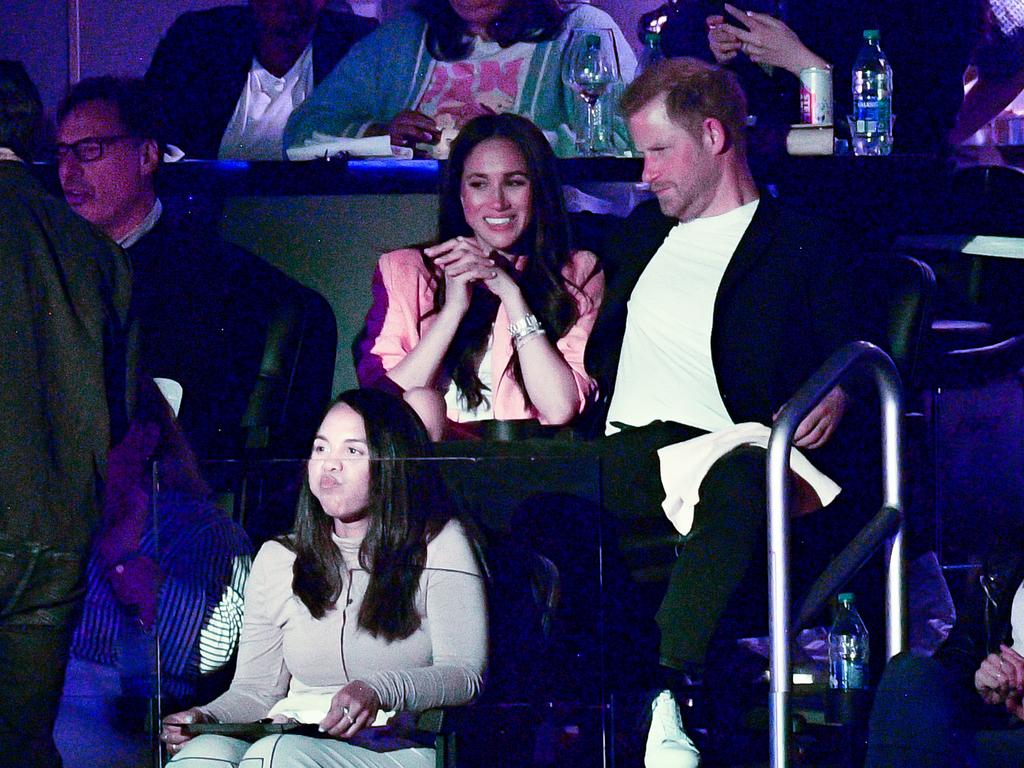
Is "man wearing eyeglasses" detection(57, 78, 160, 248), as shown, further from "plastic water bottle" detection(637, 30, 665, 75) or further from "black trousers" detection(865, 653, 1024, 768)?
"black trousers" detection(865, 653, 1024, 768)

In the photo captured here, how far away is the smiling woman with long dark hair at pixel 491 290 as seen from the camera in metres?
3.50

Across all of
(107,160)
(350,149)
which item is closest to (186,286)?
(107,160)

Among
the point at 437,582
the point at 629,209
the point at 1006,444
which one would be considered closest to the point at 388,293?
the point at 629,209

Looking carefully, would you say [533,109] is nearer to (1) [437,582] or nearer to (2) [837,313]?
(2) [837,313]

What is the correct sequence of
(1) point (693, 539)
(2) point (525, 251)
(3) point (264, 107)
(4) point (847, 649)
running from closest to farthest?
(1) point (693, 539) → (4) point (847, 649) → (2) point (525, 251) → (3) point (264, 107)

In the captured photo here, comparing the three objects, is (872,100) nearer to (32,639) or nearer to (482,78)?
(482,78)

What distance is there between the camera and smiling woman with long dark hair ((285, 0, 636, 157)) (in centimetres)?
410

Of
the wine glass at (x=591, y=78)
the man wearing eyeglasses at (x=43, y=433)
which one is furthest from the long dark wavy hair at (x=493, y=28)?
the man wearing eyeglasses at (x=43, y=433)

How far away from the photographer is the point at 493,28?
4172mm

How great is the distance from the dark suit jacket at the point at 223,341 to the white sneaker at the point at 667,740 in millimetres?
1101

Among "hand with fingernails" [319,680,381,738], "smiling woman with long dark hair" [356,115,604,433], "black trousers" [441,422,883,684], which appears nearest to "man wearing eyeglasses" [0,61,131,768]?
"hand with fingernails" [319,680,381,738]

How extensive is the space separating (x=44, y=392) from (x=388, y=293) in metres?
1.08

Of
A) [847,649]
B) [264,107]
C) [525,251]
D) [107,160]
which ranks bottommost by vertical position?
[847,649]

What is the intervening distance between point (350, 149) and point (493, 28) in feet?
2.10
